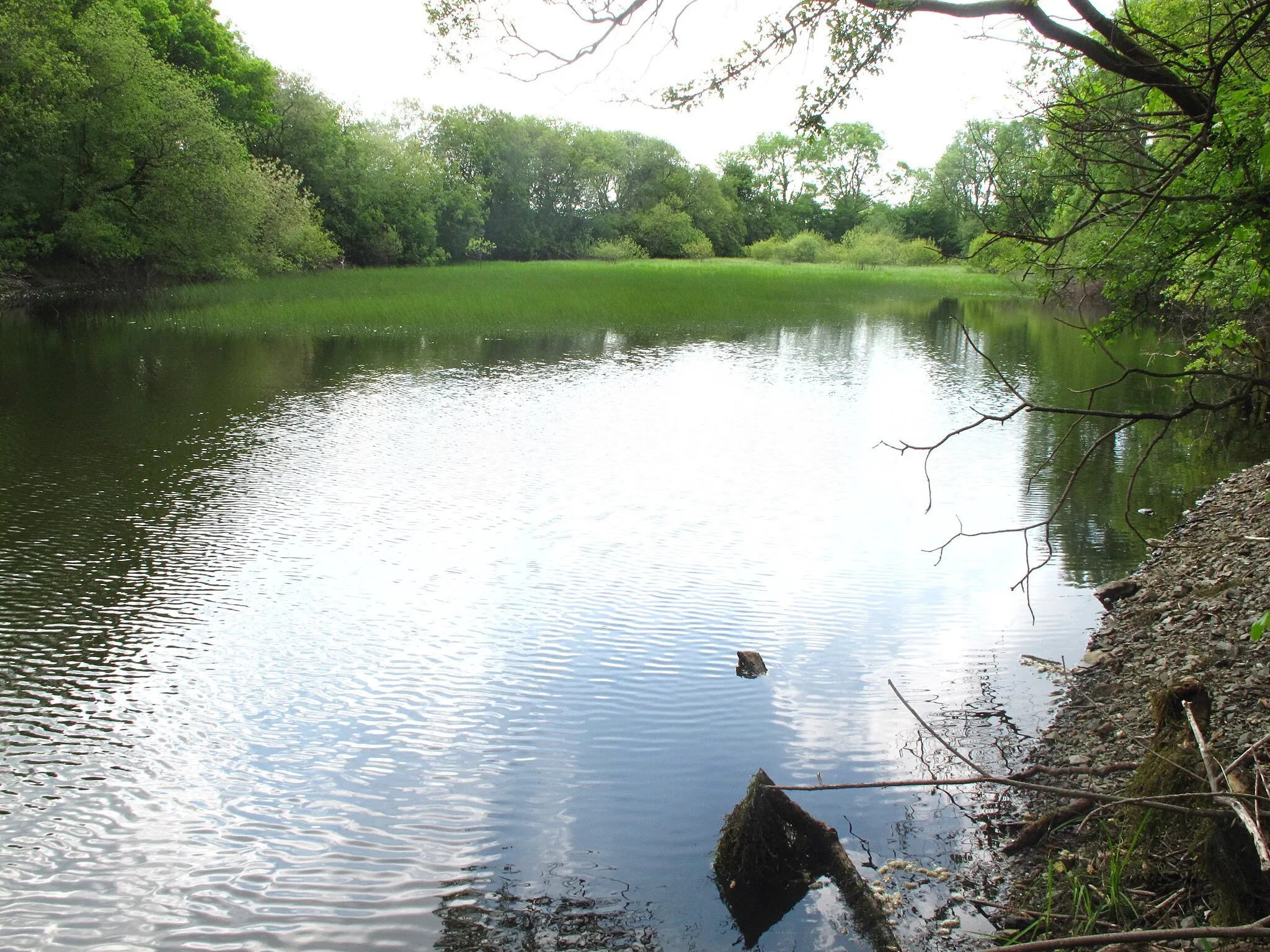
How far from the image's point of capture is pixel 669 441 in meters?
15.0

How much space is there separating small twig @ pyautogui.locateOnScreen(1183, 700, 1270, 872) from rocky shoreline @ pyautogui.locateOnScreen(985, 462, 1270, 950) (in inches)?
4.7

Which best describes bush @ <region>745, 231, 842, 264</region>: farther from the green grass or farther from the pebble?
the pebble

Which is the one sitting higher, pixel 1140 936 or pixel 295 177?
pixel 295 177

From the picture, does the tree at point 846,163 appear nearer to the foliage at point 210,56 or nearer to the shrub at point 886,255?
the shrub at point 886,255

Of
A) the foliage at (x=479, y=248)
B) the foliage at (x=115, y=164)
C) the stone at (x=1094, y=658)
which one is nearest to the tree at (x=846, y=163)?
the foliage at (x=479, y=248)

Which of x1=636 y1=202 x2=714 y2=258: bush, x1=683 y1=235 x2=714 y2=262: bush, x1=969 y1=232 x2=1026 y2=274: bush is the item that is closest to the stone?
x1=969 y1=232 x2=1026 y2=274: bush

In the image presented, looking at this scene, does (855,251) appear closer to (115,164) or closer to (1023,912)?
(115,164)

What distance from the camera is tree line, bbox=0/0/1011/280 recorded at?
108 feet

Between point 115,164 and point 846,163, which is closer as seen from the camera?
point 115,164

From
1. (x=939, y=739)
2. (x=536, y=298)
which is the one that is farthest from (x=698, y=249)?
(x=939, y=739)

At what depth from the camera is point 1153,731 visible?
17.0 feet

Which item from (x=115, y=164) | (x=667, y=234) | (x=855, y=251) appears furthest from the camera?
(x=667, y=234)

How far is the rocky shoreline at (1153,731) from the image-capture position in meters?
3.84

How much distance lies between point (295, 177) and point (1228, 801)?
53.4m
